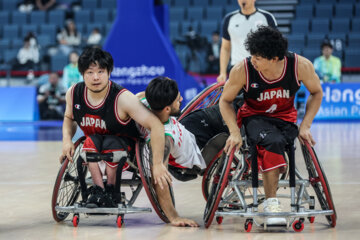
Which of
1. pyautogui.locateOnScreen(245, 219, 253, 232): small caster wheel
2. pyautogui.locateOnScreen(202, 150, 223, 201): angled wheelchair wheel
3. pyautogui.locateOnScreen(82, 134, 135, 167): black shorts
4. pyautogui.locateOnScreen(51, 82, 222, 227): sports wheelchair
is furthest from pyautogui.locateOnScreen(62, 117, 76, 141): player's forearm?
pyautogui.locateOnScreen(245, 219, 253, 232): small caster wheel

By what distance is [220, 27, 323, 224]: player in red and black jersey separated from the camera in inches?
156

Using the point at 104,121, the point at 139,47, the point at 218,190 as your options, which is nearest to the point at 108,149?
the point at 104,121

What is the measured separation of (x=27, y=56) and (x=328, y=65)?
6336mm

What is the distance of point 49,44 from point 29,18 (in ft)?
6.30

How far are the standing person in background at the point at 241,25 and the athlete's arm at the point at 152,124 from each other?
233 cm

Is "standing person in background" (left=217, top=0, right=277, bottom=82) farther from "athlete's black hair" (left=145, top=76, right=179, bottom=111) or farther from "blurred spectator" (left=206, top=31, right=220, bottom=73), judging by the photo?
"blurred spectator" (left=206, top=31, right=220, bottom=73)

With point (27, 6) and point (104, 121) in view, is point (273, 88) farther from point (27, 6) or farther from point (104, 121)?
point (27, 6)

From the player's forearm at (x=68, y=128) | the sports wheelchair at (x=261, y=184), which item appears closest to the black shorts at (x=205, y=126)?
the sports wheelchair at (x=261, y=184)

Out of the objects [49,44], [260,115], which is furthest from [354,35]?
[260,115]

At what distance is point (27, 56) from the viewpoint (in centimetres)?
1530

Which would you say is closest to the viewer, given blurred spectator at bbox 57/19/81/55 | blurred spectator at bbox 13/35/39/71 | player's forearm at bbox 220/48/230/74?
player's forearm at bbox 220/48/230/74

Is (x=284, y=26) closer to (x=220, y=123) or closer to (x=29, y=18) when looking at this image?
(x=29, y=18)

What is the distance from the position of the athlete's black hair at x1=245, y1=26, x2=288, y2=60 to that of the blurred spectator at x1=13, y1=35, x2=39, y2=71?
38.3 ft

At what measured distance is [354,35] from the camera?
606 inches
